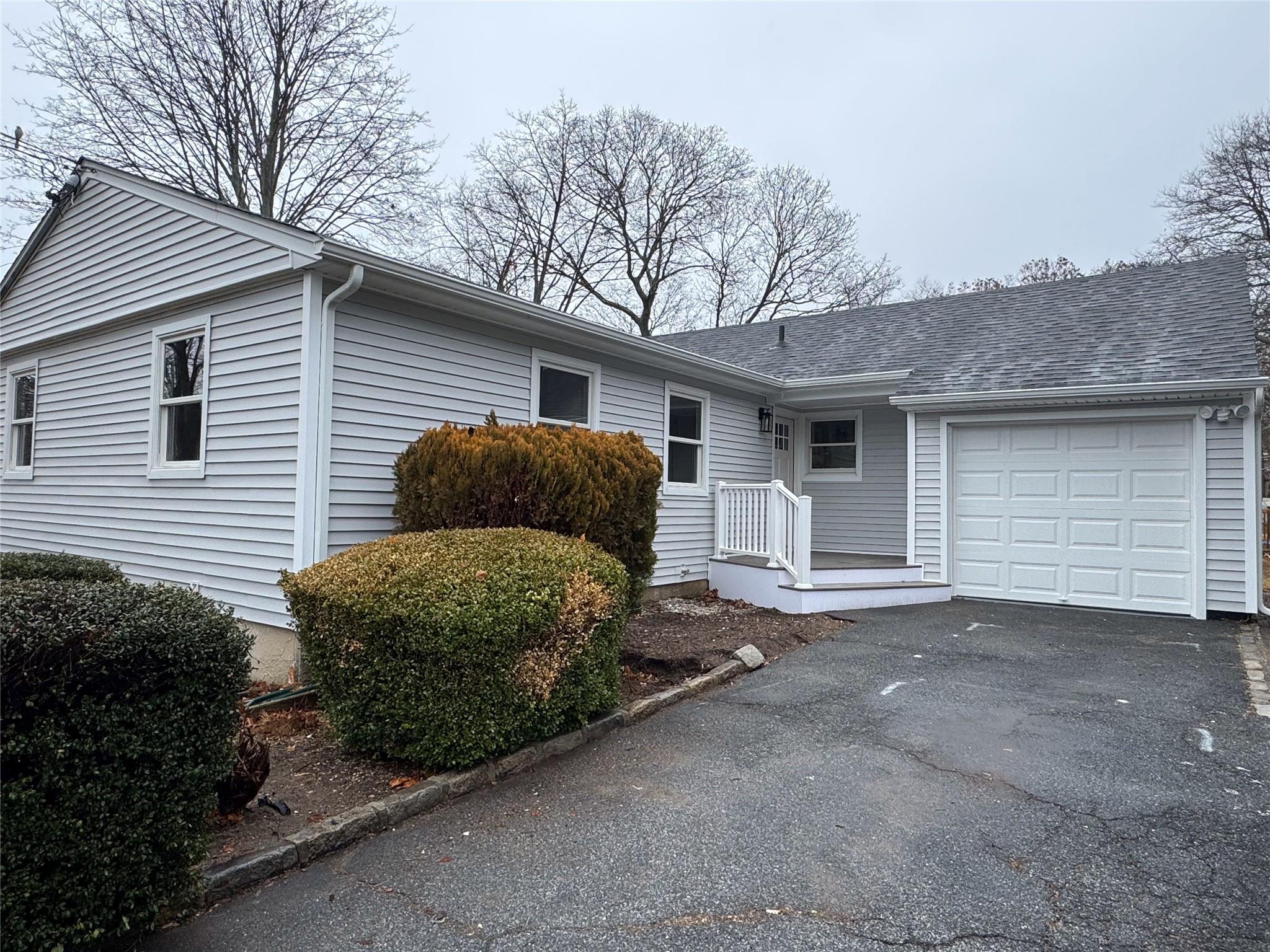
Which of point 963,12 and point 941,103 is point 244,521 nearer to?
point 963,12

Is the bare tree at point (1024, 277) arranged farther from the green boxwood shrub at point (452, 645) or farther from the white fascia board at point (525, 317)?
the green boxwood shrub at point (452, 645)

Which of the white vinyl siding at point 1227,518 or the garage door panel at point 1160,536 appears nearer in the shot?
the white vinyl siding at point 1227,518

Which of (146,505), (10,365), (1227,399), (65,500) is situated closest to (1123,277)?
(1227,399)

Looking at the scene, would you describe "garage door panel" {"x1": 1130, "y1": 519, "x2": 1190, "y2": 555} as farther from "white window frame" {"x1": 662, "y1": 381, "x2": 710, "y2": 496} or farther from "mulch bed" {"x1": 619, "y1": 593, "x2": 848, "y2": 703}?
"white window frame" {"x1": 662, "y1": 381, "x2": 710, "y2": 496}

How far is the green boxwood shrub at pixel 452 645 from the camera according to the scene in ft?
11.3

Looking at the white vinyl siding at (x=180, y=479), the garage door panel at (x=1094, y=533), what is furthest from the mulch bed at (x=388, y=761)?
the garage door panel at (x=1094, y=533)

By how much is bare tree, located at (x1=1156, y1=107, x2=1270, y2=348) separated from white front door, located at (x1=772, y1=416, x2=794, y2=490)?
13.4 m

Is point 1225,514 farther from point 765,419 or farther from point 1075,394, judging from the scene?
point 765,419

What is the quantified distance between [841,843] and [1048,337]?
29.2ft

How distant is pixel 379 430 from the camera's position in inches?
234

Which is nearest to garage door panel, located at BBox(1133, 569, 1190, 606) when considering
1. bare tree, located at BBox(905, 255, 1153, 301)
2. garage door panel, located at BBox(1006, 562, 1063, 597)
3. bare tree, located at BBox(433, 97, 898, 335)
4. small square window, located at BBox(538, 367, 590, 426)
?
garage door panel, located at BBox(1006, 562, 1063, 597)

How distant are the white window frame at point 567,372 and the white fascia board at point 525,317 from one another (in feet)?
0.59

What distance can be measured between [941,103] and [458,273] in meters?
14.8

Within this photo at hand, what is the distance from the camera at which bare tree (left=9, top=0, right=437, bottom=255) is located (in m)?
14.8
